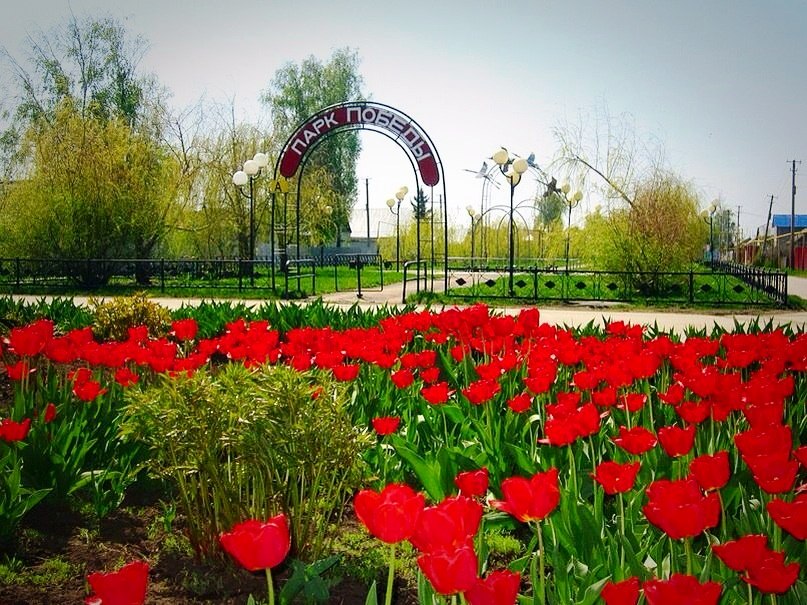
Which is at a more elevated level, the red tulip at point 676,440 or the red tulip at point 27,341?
the red tulip at point 27,341

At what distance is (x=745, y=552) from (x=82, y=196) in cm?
2114

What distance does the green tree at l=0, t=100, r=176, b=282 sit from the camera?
20469mm

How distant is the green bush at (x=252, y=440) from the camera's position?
2.59m

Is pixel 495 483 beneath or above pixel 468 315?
beneath

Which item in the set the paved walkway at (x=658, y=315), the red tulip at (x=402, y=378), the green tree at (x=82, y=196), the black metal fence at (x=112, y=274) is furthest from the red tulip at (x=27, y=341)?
the green tree at (x=82, y=196)

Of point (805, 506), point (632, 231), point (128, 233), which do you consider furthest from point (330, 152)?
point (805, 506)

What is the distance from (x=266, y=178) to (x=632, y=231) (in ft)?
49.1

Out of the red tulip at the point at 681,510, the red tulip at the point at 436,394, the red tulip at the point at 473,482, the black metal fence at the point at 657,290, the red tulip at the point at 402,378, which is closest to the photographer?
the red tulip at the point at 681,510

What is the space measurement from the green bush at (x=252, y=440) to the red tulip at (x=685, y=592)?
1480mm

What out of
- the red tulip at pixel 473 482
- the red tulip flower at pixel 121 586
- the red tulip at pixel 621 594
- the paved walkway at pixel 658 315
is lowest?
the paved walkway at pixel 658 315

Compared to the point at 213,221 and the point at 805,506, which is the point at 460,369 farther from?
the point at 213,221

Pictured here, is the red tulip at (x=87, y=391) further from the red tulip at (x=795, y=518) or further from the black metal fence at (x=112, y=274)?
the black metal fence at (x=112, y=274)

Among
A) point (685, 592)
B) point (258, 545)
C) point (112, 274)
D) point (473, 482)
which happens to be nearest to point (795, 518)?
point (685, 592)

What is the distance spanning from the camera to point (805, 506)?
1.57 meters
